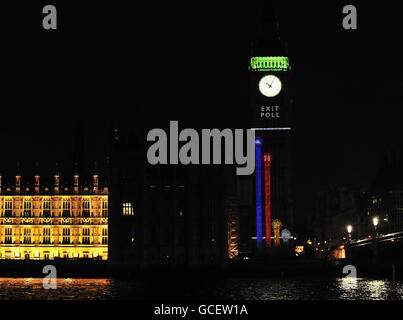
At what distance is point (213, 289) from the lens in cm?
10494

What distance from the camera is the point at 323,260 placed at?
451 feet

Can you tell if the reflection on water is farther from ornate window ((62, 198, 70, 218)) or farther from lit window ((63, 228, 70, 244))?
ornate window ((62, 198, 70, 218))

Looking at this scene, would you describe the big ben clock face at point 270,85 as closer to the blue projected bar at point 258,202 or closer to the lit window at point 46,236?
the blue projected bar at point 258,202

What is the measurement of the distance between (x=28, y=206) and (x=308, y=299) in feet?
370

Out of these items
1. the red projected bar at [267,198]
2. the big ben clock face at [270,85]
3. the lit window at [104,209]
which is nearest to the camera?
the red projected bar at [267,198]

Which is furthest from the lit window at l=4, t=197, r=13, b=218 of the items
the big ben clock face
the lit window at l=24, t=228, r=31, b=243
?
the big ben clock face

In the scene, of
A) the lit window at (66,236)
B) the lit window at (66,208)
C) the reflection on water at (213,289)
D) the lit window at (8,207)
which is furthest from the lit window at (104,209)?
the reflection on water at (213,289)

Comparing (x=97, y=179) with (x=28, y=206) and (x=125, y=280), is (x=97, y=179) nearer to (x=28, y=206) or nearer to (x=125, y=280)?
(x=28, y=206)

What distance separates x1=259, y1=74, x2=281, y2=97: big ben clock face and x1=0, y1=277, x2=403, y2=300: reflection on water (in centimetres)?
6268

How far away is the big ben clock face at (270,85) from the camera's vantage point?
593 feet

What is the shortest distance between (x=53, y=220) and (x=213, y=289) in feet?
299

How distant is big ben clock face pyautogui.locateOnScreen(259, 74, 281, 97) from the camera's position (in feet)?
593

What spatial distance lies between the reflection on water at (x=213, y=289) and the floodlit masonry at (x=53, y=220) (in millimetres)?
61541
